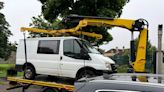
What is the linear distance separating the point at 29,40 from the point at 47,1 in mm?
11548

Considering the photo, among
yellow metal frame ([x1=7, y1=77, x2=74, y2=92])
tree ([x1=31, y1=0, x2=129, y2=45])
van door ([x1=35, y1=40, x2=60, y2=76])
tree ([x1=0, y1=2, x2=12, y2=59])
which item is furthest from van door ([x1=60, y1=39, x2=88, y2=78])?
tree ([x1=0, y1=2, x2=12, y2=59])

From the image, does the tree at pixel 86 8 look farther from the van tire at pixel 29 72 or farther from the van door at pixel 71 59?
the van door at pixel 71 59

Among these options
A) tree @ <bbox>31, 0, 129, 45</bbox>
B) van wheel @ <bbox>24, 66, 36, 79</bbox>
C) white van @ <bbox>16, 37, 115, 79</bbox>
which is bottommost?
van wheel @ <bbox>24, 66, 36, 79</bbox>

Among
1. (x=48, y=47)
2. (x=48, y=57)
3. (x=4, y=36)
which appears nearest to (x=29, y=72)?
(x=48, y=57)

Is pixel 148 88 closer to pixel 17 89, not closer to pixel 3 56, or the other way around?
pixel 17 89

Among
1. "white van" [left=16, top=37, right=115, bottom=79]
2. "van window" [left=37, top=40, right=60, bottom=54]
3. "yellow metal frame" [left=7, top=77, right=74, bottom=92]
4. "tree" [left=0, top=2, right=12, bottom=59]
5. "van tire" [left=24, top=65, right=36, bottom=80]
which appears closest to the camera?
"yellow metal frame" [left=7, top=77, right=74, bottom=92]

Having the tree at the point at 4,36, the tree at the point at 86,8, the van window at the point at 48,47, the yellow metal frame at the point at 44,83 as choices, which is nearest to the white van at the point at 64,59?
the van window at the point at 48,47

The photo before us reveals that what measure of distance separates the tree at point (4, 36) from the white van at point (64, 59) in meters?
40.4

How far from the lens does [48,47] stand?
1342cm

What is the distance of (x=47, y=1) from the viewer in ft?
82.3

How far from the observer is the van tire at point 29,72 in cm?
1361

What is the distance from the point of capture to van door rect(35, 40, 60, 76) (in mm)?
13148

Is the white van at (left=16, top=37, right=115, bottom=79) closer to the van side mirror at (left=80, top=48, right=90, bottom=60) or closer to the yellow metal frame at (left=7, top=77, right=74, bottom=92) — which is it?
the van side mirror at (left=80, top=48, right=90, bottom=60)

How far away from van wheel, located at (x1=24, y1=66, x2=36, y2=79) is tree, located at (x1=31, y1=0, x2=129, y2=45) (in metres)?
9.49
